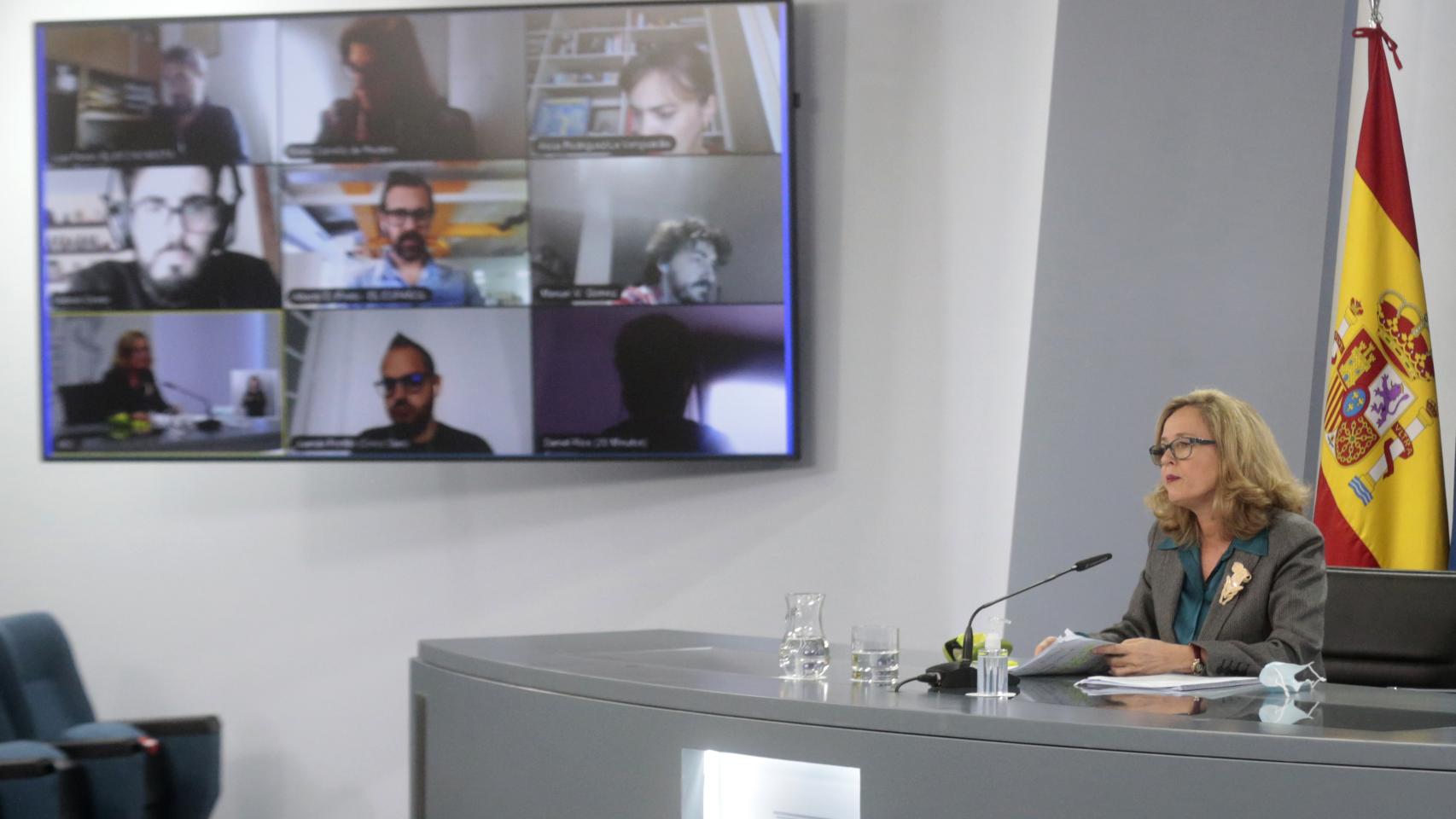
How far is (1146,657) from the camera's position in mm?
2492

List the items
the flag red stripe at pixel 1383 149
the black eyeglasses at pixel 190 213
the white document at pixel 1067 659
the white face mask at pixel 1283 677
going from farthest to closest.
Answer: the black eyeglasses at pixel 190 213 → the flag red stripe at pixel 1383 149 → the white document at pixel 1067 659 → the white face mask at pixel 1283 677

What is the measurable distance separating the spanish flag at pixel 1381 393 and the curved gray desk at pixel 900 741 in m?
1.41

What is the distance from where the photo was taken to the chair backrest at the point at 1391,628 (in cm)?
276

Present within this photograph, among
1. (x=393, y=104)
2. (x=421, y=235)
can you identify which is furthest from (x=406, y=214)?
(x=393, y=104)

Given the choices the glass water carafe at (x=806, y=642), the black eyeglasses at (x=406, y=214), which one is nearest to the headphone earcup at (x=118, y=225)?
the black eyeglasses at (x=406, y=214)

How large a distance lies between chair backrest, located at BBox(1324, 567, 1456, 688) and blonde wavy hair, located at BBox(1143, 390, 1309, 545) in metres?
0.25

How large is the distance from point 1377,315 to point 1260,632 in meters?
1.53

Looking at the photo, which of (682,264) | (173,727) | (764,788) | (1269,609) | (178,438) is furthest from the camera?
(178,438)

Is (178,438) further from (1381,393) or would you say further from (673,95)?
(1381,393)

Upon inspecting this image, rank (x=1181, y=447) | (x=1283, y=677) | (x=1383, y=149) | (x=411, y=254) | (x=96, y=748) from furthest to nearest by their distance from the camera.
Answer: (x=411, y=254)
(x=96, y=748)
(x=1383, y=149)
(x=1181, y=447)
(x=1283, y=677)

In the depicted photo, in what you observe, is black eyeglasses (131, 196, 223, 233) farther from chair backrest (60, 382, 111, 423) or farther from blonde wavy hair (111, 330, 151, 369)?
chair backrest (60, 382, 111, 423)

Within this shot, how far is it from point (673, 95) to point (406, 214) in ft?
3.12

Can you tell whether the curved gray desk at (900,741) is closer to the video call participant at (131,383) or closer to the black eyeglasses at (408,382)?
the black eyeglasses at (408,382)

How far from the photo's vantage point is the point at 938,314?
15.5ft
